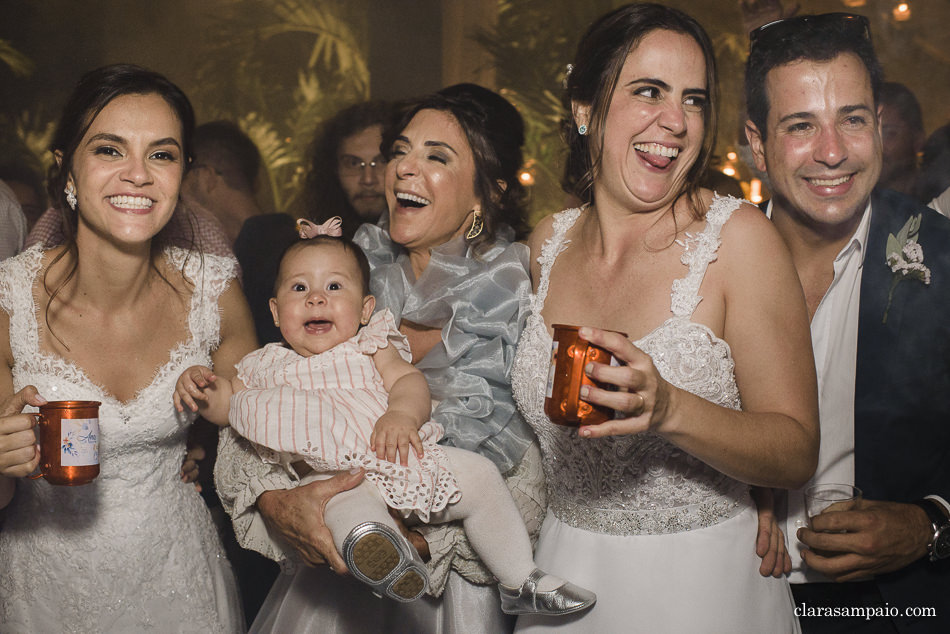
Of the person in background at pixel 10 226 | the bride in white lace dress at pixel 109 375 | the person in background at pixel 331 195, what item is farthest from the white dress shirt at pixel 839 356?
the person in background at pixel 10 226

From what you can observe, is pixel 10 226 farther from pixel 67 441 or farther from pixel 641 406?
pixel 641 406

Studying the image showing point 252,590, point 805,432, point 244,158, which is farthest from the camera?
point 244,158

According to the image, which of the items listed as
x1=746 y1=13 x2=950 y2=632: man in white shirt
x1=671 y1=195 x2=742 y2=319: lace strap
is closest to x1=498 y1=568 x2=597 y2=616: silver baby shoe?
x1=746 y1=13 x2=950 y2=632: man in white shirt

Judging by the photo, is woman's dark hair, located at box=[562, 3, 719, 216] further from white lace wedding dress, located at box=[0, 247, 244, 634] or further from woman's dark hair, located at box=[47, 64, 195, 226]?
white lace wedding dress, located at box=[0, 247, 244, 634]

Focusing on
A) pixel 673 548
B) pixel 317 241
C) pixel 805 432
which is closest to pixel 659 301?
pixel 805 432

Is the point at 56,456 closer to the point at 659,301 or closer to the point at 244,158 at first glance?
the point at 659,301

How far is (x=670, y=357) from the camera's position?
5.47ft

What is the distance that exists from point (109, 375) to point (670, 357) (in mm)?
1456

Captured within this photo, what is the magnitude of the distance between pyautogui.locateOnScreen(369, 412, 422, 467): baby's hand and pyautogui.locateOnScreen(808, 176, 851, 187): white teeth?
1.25m

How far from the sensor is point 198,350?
2.25m

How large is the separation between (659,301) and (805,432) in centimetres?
40

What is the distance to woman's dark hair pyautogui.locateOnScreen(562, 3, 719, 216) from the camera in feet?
6.15

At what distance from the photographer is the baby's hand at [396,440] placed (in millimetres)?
1829

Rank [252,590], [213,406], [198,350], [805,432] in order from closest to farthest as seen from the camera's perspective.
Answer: [805,432]
[213,406]
[198,350]
[252,590]
